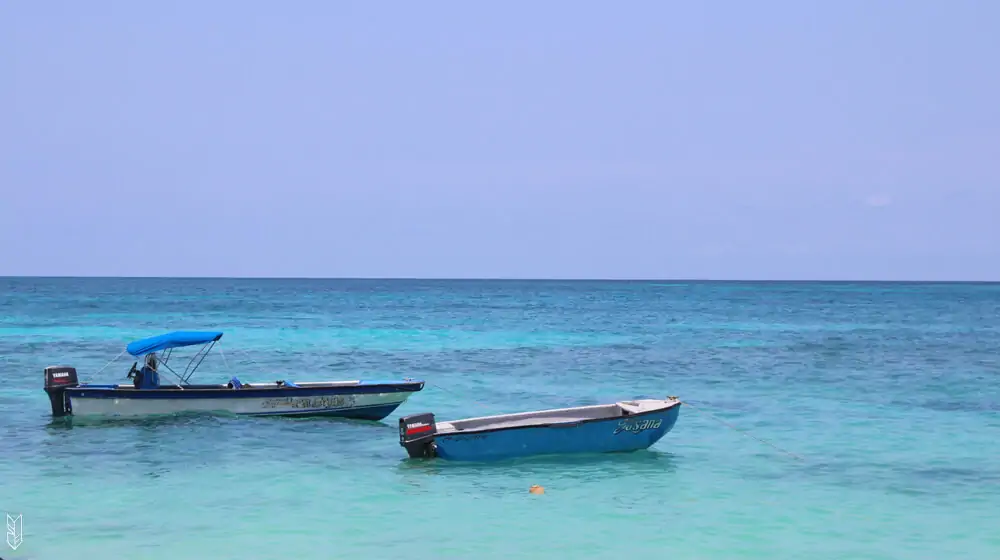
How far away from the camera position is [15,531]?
53.3 ft

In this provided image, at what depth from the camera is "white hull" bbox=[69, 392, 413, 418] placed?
27.3 meters

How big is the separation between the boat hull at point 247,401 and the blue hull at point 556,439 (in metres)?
6.45

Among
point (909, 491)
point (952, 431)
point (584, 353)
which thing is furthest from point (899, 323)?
point (909, 491)

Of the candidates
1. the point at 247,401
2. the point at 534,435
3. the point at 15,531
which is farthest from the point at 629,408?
the point at 15,531

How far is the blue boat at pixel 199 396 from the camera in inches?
1072

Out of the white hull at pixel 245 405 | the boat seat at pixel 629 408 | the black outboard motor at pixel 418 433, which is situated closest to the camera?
the black outboard motor at pixel 418 433

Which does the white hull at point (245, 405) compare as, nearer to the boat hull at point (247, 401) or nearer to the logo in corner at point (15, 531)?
the boat hull at point (247, 401)

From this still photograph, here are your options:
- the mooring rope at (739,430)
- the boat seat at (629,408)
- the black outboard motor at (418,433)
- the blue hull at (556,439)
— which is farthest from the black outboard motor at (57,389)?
the mooring rope at (739,430)

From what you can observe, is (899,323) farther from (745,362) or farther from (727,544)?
(727,544)

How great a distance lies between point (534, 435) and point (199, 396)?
10.3 metres

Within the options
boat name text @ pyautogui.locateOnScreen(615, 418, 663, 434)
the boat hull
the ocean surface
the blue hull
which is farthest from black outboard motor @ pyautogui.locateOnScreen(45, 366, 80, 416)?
boat name text @ pyautogui.locateOnScreen(615, 418, 663, 434)

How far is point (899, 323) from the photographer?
82.8 meters

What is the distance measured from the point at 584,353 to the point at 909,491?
32330 mm

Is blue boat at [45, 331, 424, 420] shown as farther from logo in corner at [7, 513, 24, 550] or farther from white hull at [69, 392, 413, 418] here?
logo in corner at [7, 513, 24, 550]
